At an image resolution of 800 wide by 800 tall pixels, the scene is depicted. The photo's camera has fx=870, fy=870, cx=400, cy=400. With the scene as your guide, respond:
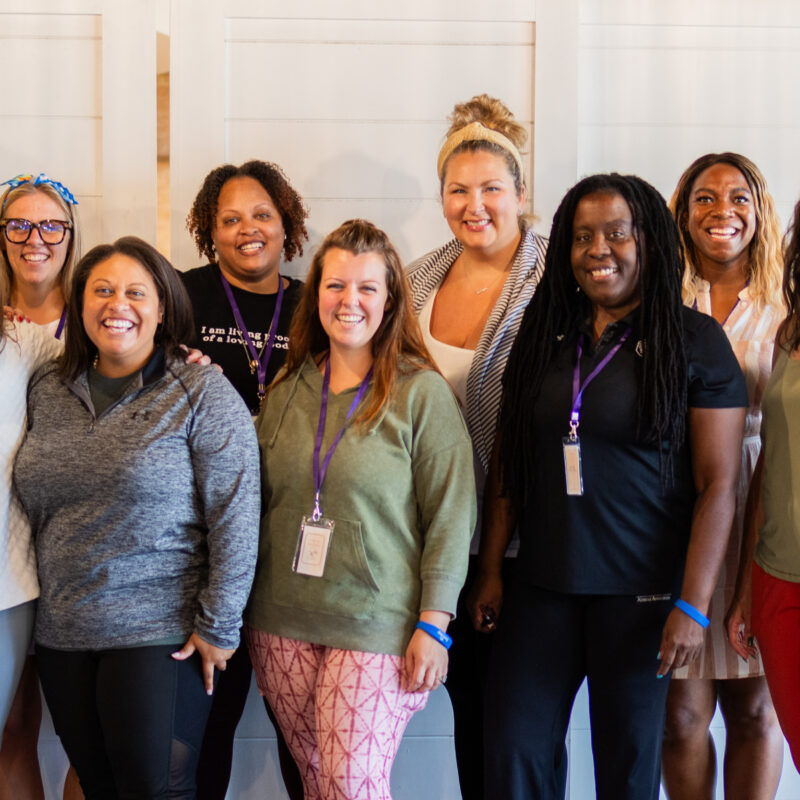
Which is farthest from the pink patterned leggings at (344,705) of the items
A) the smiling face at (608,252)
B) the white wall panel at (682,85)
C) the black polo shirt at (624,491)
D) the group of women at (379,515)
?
the white wall panel at (682,85)

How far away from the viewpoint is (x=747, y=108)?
9.48 feet

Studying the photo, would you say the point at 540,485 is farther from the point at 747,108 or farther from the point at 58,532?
the point at 747,108

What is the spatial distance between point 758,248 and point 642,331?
2.32 ft

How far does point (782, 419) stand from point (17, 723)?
2.16 m

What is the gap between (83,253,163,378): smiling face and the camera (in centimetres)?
194

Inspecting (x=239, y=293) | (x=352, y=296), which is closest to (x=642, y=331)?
(x=352, y=296)

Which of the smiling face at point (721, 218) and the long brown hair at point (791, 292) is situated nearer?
the long brown hair at point (791, 292)

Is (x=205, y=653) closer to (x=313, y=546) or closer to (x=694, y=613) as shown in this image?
(x=313, y=546)

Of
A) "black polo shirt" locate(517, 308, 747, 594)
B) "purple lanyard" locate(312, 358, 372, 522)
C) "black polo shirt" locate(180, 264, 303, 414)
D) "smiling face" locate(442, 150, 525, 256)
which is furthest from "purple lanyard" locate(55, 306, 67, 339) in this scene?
"black polo shirt" locate(517, 308, 747, 594)

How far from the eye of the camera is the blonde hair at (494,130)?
2.38 meters

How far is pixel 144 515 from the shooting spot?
1.84 m

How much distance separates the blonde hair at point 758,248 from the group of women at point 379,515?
0.36m

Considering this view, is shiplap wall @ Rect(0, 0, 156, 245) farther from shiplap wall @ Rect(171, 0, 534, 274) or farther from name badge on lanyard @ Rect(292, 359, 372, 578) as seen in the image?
name badge on lanyard @ Rect(292, 359, 372, 578)

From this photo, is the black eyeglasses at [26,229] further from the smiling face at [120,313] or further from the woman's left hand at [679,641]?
the woman's left hand at [679,641]
